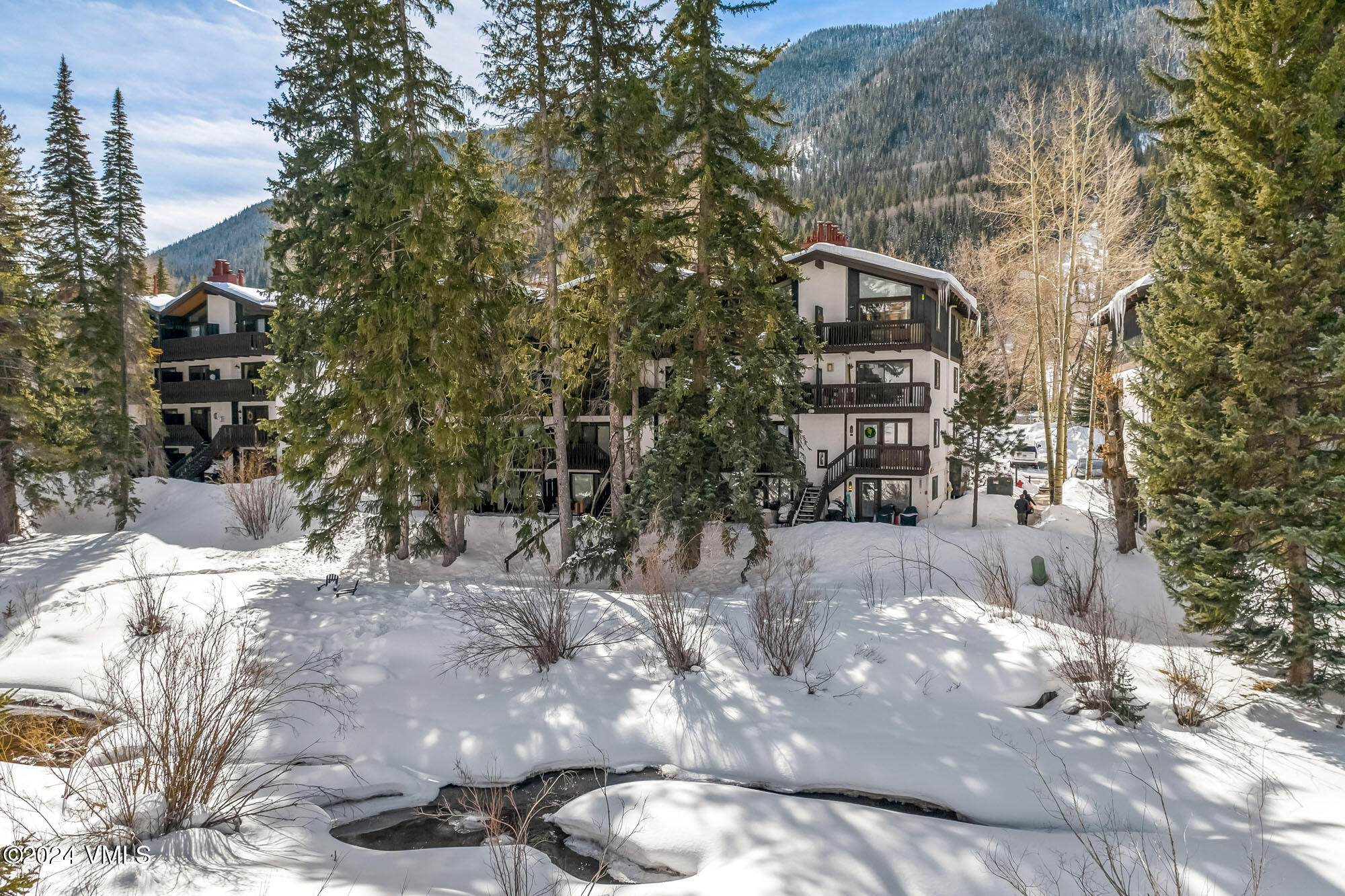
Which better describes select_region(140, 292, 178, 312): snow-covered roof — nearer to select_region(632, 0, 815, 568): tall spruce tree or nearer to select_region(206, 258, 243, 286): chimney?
select_region(206, 258, 243, 286): chimney

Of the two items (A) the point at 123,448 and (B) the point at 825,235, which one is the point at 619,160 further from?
(A) the point at 123,448

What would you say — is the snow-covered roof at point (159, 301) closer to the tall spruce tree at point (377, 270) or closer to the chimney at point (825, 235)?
the tall spruce tree at point (377, 270)

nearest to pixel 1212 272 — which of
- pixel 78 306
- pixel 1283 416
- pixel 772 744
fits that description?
pixel 1283 416

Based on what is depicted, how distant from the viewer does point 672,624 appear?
1010 cm

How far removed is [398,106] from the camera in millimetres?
15680

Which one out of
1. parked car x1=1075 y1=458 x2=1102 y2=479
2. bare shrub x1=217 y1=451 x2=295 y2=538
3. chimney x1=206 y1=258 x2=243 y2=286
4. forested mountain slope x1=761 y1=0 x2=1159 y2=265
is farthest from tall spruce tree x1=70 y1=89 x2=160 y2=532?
forested mountain slope x1=761 y1=0 x2=1159 y2=265

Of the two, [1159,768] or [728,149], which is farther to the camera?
[728,149]

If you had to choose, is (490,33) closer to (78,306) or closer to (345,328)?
(345,328)

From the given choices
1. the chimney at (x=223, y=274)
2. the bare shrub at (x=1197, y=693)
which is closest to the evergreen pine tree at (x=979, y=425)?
the bare shrub at (x=1197, y=693)

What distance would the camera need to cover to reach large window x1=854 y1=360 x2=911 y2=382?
2391 centimetres

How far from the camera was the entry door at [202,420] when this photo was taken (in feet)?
115

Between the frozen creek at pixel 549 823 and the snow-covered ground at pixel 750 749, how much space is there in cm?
13

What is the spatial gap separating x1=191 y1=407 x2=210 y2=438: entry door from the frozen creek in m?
35.4

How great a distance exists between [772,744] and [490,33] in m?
17.4
